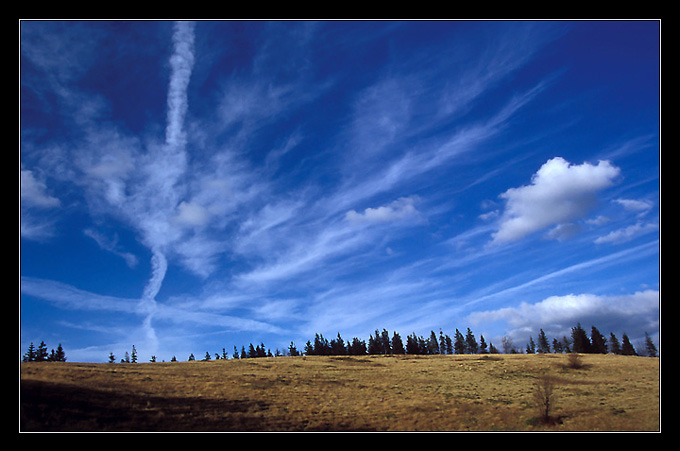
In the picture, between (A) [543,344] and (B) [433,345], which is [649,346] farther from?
(B) [433,345]

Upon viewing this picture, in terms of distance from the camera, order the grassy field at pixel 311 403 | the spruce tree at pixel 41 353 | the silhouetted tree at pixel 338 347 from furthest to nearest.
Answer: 1. the silhouetted tree at pixel 338 347
2. the spruce tree at pixel 41 353
3. the grassy field at pixel 311 403

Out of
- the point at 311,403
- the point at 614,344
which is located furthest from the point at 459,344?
the point at 311,403

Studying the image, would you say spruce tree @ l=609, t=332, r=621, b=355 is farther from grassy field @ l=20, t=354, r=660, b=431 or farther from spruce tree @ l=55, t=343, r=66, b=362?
spruce tree @ l=55, t=343, r=66, b=362

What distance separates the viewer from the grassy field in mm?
26625

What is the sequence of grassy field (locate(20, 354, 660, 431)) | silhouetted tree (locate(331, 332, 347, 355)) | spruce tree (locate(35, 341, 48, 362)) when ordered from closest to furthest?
grassy field (locate(20, 354, 660, 431)), spruce tree (locate(35, 341, 48, 362)), silhouetted tree (locate(331, 332, 347, 355))

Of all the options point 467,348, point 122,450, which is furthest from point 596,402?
point 467,348

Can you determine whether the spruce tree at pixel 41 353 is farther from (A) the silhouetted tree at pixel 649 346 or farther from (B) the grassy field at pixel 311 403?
(A) the silhouetted tree at pixel 649 346

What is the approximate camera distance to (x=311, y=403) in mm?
37312

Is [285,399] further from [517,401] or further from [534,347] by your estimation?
[534,347]

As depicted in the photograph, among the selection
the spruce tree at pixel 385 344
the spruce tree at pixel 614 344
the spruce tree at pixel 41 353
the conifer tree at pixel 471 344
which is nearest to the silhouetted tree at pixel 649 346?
the spruce tree at pixel 614 344

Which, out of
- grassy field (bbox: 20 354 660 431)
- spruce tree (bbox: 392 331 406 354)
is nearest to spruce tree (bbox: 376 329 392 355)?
spruce tree (bbox: 392 331 406 354)

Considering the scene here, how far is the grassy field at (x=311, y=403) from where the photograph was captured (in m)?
26.6

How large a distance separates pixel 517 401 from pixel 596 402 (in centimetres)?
886

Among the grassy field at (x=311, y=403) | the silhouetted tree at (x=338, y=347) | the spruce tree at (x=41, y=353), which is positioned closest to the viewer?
the grassy field at (x=311, y=403)
